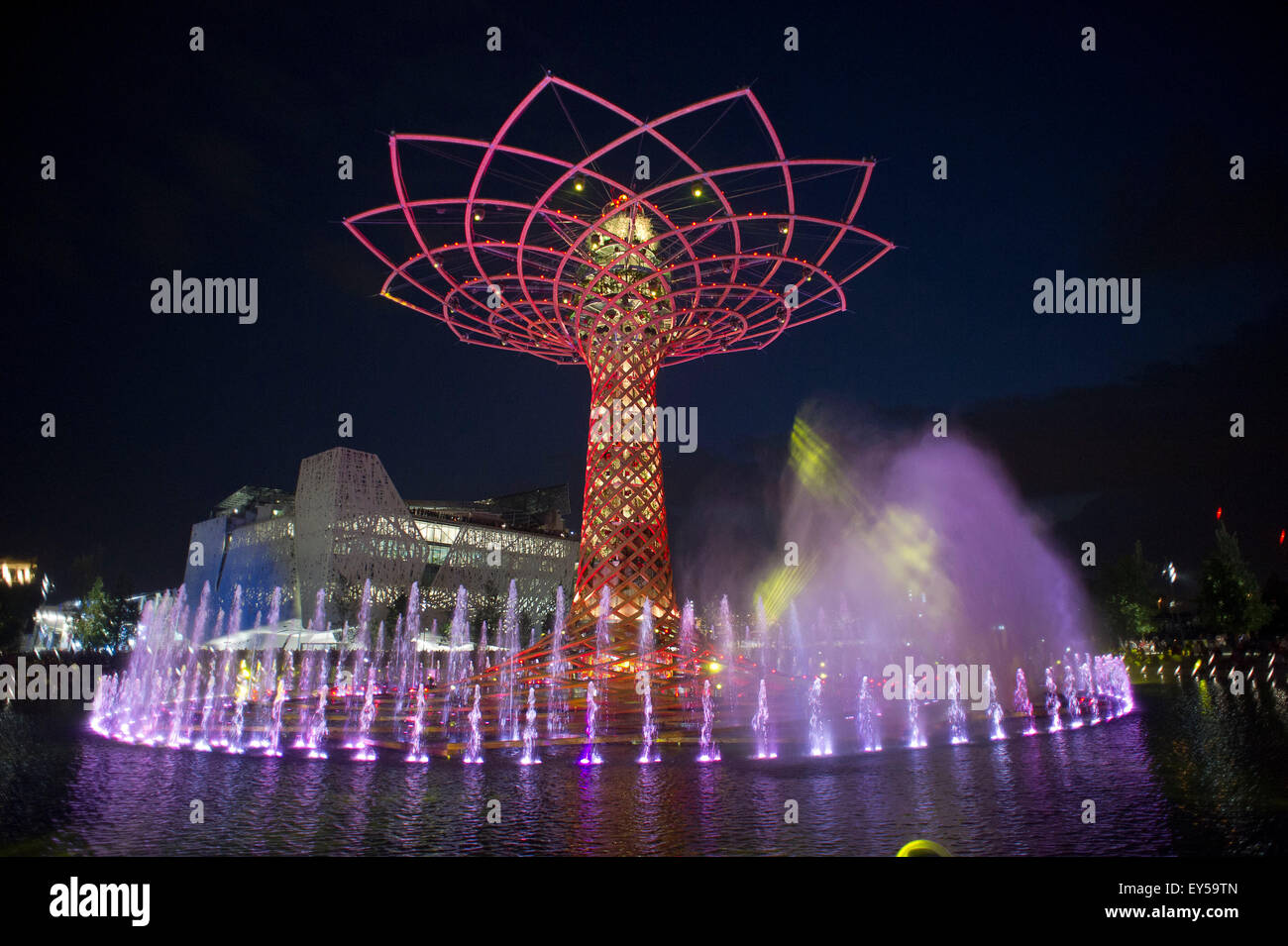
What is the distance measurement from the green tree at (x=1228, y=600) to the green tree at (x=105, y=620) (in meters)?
66.3

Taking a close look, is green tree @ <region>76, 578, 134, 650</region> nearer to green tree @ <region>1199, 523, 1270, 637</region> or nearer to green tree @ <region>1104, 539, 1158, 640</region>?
green tree @ <region>1104, 539, 1158, 640</region>

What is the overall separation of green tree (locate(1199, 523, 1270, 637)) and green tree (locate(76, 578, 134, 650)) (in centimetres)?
6635

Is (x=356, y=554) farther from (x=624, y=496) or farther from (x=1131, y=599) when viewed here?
(x=1131, y=599)

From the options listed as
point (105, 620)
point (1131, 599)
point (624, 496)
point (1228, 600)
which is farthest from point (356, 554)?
point (1228, 600)

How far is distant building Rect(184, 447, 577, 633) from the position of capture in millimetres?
57562

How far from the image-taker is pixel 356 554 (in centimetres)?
5803

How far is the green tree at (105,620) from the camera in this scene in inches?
2037

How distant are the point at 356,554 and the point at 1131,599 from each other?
5170 centimetres

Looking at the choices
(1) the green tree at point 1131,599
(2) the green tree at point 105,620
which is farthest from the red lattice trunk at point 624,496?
(2) the green tree at point 105,620

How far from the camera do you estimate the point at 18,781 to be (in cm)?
1204

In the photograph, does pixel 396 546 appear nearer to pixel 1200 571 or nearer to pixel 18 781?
pixel 18 781
